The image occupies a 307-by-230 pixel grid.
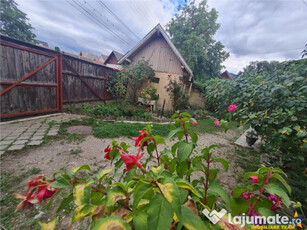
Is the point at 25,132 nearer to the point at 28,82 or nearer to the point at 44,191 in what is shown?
the point at 28,82

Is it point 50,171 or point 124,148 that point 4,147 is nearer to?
point 50,171

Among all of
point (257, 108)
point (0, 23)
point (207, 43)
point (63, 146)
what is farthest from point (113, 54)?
point (257, 108)

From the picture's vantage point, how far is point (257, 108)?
69.3 inches

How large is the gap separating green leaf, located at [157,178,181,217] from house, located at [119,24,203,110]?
742 centimetres

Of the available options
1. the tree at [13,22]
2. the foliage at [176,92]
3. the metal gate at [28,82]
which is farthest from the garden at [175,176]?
the tree at [13,22]

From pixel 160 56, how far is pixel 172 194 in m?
8.19

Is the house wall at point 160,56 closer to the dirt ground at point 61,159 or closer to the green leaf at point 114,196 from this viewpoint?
the dirt ground at point 61,159

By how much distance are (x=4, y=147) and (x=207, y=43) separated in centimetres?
1998

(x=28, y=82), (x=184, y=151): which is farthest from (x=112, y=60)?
(x=184, y=151)

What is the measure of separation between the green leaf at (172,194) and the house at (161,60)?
7.42 m

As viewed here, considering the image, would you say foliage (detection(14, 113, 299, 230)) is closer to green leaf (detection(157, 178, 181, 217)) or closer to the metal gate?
green leaf (detection(157, 178, 181, 217))

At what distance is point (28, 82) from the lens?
3.87 m

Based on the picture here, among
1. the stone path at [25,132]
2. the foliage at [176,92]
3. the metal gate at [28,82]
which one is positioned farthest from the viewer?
the foliage at [176,92]

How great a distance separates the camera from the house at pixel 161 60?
293 inches
